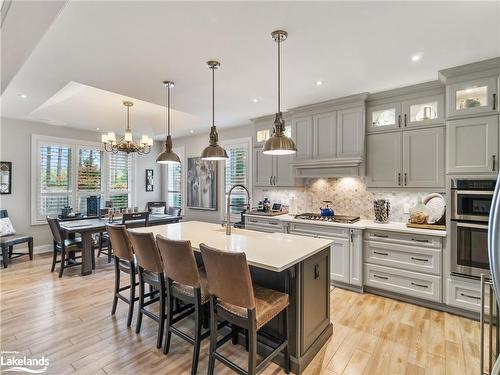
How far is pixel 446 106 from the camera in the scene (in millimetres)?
2928

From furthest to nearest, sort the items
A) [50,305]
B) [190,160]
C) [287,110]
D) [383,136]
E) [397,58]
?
1. [190,160]
2. [287,110]
3. [383,136]
4. [50,305]
5. [397,58]

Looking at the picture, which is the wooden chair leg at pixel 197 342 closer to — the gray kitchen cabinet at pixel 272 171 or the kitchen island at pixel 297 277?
the kitchen island at pixel 297 277

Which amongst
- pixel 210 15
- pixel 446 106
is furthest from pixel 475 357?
pixel 210 15

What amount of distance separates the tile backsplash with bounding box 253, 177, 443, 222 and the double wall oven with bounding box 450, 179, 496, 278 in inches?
28.5

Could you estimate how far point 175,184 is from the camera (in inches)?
286

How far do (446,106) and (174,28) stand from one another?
2.95 meters

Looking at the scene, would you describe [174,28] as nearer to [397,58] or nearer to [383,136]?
[397,58]

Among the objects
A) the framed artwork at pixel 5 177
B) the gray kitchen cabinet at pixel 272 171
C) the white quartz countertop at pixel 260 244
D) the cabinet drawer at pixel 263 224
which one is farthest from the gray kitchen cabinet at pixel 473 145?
the framed artwork at pixel 5 177

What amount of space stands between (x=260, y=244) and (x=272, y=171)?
2589 mm

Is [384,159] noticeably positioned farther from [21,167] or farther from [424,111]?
[21,167]

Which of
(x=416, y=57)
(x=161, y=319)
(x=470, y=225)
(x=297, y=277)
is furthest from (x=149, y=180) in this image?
(x=470, y=225)

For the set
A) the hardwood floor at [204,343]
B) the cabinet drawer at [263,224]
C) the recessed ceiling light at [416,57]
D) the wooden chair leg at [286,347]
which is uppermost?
the recessed ceiling light at [416,57]

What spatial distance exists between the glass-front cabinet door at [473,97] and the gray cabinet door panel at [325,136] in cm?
139

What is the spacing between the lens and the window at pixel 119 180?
6582 mm
